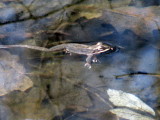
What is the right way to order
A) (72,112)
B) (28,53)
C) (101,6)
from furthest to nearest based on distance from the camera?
(101,6) → (28,53) → (72,112)

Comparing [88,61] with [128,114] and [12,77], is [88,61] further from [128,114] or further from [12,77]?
[128,114]

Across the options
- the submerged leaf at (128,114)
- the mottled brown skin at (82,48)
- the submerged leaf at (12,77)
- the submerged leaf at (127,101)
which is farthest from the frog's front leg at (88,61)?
the submerged leaf at (128,114)

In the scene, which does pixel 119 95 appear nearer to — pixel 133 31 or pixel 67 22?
pixel 133 31

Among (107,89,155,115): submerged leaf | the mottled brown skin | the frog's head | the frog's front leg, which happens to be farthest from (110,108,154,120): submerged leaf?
the frog's head

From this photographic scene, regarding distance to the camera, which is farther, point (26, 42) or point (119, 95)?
point (26, 42)

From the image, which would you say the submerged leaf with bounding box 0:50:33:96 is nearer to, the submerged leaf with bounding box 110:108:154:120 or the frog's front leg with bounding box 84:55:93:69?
the frog's front leg with bounding box 84:55:93:69

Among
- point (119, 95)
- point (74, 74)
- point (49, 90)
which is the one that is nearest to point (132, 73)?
point (119, 95)

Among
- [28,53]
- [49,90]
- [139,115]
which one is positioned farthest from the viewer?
[28,53]
